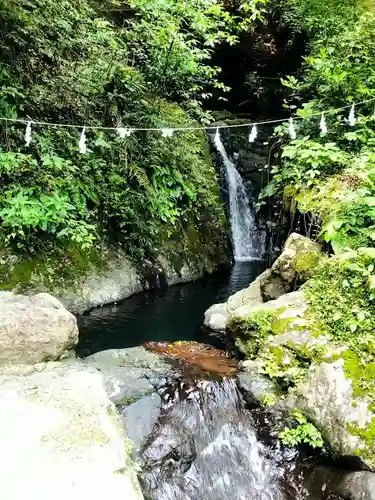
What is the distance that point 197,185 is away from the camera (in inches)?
449

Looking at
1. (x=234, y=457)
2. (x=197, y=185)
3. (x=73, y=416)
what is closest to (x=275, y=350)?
(x=234, y=457)

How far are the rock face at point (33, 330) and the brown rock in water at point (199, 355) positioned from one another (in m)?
1.48

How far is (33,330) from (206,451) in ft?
7.45

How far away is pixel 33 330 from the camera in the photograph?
5.02 metres

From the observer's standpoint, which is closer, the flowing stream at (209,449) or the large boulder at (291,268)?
the flowing stream at (209,449)

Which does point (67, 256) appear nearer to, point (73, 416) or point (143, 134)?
point (143, 134)

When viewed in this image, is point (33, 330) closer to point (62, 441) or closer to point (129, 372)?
point (129, 372)

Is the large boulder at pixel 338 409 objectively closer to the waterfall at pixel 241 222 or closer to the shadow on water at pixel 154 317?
the shadow on water at pixel 154 317

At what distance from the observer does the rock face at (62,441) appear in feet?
11.1

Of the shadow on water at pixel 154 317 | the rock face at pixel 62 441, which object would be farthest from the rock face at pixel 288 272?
the rock face at pixel 62 441

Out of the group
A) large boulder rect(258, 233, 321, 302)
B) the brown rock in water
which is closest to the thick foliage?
large boulder rect(258, 233, 321, 302)

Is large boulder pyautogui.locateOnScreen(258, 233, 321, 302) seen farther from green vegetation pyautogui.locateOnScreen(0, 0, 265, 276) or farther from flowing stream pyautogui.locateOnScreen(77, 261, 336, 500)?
green vegetation pyautogui.locateOnScreen(0, 0, 265, 276)

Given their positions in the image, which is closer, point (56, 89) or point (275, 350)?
point (275, 350)

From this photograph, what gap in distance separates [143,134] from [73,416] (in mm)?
7413
